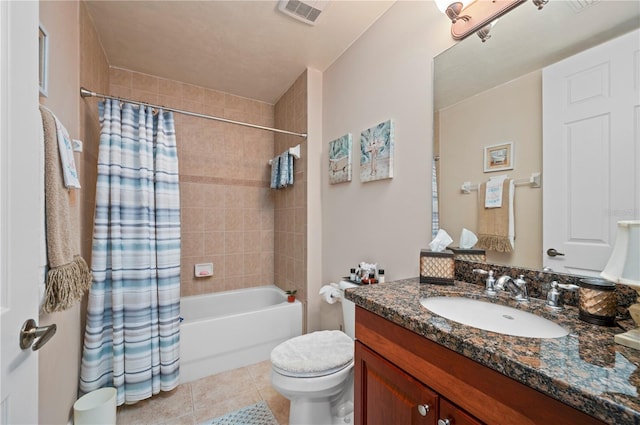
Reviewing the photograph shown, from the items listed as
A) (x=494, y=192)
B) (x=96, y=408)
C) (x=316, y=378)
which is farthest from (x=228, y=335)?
(x=494, y=192)

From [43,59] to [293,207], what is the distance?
5.74 feet

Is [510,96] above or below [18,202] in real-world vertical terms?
above

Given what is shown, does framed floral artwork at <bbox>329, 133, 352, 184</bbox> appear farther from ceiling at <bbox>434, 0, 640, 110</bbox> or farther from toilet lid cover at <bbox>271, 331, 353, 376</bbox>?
toilet lid cover at <bbox>271, 331, 353, 376</bbox>

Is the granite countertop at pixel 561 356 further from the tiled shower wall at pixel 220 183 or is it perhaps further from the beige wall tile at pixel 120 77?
the beige wall tile at pixel 120 77

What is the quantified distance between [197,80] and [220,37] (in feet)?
2.43

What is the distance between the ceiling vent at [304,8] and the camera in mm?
1492

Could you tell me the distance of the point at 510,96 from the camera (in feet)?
3.31

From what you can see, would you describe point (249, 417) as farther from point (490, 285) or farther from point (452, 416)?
point (490, 285)

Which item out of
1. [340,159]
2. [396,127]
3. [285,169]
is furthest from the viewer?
[285,169]

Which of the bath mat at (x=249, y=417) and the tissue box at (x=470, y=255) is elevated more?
the tissue box at (x=470, y=255)

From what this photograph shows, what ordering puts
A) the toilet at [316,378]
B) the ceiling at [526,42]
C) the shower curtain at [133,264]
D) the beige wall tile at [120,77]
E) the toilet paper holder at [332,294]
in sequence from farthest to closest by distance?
the beige wall tile at [120,77] < the toilet paper holder at [332,294] < the shower curtain at [133,264] < the toilet at [316,378] < the ceiling at [526,42]

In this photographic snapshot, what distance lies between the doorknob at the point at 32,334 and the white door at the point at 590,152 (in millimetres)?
1470

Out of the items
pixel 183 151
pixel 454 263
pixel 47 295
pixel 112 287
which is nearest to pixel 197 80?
pixel 183 151

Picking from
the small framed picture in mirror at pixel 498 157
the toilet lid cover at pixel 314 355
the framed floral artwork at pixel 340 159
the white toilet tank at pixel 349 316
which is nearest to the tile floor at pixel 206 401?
A: the toilet lid cover at pixel 314 355
